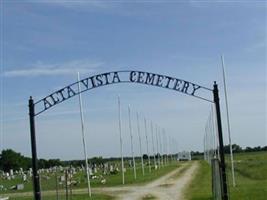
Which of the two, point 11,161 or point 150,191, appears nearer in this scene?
point 150,191

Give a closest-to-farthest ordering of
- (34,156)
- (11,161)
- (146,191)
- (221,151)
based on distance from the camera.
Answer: (221,151), (34,156), (146,191), (11,161)

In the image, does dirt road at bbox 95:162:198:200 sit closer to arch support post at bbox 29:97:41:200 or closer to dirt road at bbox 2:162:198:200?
dirt road at bbox 2:162:198:200

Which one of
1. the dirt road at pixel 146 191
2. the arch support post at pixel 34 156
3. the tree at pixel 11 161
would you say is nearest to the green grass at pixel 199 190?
the dirt road at pixel 146 191

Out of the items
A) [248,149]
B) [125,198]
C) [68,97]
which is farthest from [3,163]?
[68,97]

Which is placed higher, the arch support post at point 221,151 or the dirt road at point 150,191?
the arch support post at point 221,151

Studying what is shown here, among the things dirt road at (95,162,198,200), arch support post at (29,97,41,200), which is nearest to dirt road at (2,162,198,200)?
dirt road at (95,162,198,200)

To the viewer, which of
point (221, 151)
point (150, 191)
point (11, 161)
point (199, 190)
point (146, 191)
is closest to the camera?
point (221, 151)

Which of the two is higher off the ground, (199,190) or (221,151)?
(221,151)

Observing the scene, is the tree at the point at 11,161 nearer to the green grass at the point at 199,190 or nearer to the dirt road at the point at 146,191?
the dirt road at the point at 146,191

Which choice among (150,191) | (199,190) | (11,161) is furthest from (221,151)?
(11,161)

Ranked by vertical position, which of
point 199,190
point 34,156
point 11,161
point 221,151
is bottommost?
point 199,190

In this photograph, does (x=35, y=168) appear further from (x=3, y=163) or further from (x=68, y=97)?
(x=3, y=163)

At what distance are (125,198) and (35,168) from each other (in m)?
15.8

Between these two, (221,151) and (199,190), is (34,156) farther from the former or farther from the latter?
(199,190)
